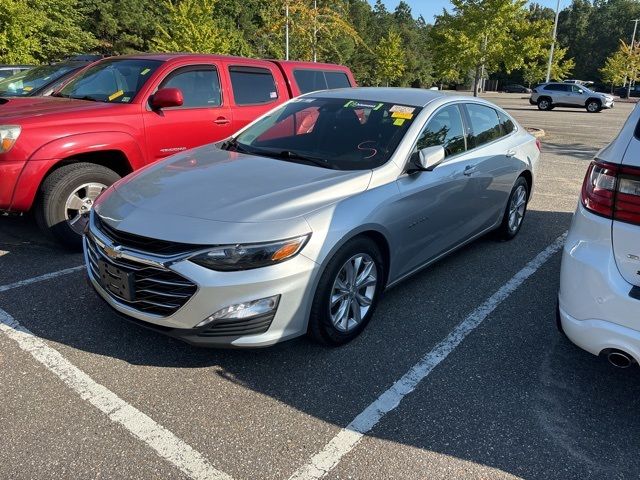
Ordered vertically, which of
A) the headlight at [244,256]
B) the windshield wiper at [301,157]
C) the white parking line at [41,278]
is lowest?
the white parking line at [41,278]

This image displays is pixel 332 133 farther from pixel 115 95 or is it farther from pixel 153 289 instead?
pixel 115 95

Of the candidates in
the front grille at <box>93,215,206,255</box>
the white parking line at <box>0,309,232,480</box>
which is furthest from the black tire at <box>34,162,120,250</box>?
the front grille at <box>93,215,206,255</box>

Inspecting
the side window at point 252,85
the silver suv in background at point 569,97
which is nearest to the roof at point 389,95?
the side window at point 252,85

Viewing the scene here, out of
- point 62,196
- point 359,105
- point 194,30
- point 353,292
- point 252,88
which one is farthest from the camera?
point 194,30

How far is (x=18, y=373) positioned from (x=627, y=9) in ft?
360

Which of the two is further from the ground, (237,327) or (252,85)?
(252,85)

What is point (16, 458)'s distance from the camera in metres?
2.32

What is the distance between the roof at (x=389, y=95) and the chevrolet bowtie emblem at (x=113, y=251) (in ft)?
7.55

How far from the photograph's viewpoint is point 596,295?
2426 mm

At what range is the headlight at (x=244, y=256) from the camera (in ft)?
8.64

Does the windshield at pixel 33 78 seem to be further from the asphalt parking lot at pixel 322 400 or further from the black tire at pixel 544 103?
the black tire at pixel 544 103

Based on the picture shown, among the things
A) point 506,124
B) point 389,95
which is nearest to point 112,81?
point 389,95

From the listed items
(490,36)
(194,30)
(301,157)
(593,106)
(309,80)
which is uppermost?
(490,36)

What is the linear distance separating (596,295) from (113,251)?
2.52 metres
